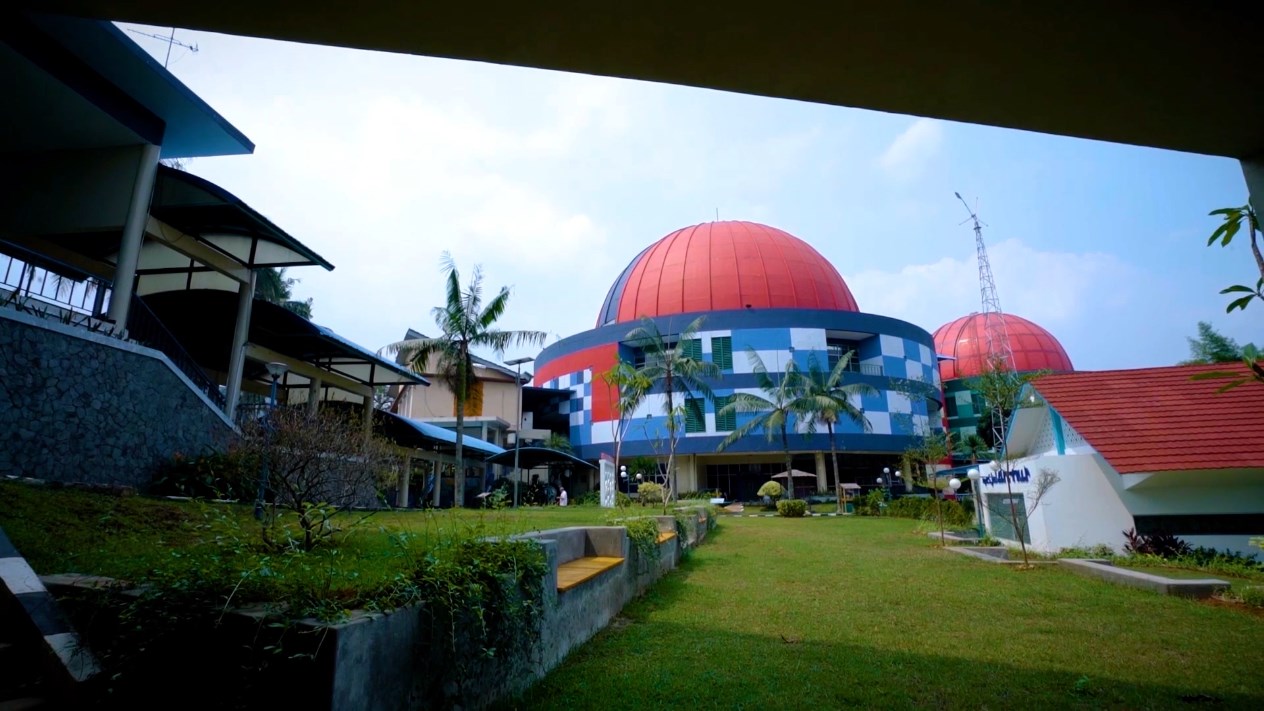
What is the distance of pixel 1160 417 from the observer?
12250 millimetres

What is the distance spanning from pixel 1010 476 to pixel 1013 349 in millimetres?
54778

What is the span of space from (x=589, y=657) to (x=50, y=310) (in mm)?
13920

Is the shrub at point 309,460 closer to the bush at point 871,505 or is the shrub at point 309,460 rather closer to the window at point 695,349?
the bush at point 871,505

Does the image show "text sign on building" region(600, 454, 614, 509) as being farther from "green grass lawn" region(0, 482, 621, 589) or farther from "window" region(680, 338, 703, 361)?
"window" region(680, 338, 703, 361)

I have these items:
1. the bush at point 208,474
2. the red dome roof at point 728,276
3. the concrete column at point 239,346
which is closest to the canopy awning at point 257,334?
the concrete column at point 239,346

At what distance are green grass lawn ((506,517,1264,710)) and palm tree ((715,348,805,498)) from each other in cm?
2365

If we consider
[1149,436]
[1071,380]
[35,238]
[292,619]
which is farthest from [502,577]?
[35,238]

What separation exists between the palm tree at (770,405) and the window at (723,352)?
155 centimetres

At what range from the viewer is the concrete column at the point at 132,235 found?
37.4ft

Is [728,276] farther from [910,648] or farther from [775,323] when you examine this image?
[910,648]

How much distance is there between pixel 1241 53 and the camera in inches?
95.9

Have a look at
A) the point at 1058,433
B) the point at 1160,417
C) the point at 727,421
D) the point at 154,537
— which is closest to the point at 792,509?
the point at 727,421

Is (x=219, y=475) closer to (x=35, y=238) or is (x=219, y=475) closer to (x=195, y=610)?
(x=35, y=238)

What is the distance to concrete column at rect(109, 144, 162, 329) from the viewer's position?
11.4m
